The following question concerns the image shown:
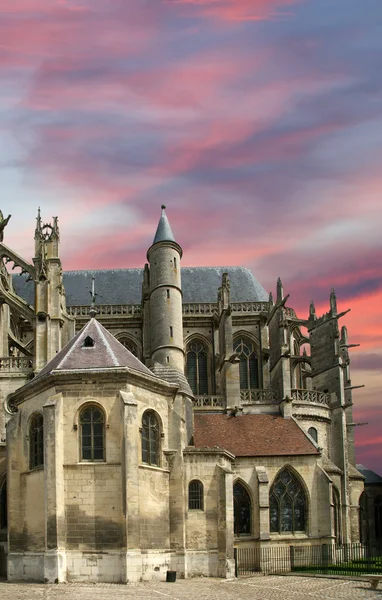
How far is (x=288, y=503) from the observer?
36281 millimetres

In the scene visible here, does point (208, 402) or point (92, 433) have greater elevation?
point (208, 402)

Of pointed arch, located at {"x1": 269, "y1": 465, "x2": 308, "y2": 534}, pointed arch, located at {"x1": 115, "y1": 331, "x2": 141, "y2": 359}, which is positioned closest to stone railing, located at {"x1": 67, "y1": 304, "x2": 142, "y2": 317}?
pointed arch, located at {"x1": 115, "y1": 331, "x2": 141, "y2": 359}

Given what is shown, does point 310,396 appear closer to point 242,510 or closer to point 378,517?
point 242,510

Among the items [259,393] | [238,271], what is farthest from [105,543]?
[238,271]

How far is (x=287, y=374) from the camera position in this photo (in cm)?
4241

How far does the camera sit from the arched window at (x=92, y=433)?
27500mm

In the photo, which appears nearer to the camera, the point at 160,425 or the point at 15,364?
the point at 160,425

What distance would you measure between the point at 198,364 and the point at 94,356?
19712 millimetres

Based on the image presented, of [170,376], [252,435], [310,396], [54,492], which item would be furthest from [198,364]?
[54,492]

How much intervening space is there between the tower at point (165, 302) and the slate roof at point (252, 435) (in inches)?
192

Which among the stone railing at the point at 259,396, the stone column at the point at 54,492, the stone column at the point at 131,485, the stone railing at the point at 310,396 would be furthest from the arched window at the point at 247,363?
the stone column at the point at 54,492

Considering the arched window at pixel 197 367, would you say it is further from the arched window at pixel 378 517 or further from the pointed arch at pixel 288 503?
the arched window at pixel 378 517

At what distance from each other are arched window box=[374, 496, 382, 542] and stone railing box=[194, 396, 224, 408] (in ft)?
51.6

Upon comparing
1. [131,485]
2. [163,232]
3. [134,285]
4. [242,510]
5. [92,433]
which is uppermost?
[163,232]
